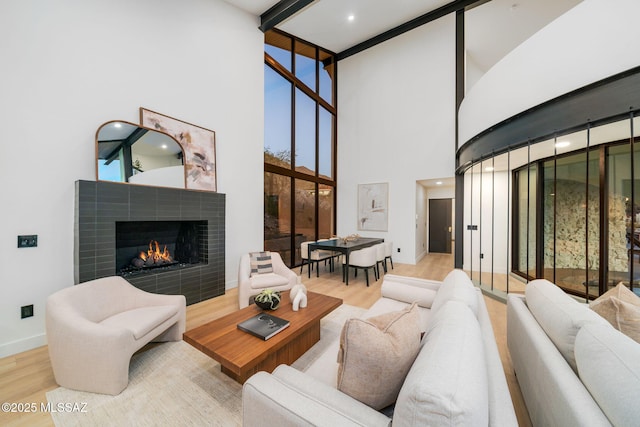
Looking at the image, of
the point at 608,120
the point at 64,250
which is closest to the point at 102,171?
the point at 64,250

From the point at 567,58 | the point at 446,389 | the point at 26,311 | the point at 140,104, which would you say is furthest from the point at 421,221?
the point at 26,311

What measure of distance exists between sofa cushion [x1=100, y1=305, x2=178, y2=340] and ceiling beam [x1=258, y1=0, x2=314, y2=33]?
4.87 meters

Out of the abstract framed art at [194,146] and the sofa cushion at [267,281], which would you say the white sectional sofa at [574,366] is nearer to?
the sofa cushion at [267,281]

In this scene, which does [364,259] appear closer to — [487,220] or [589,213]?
[487,220]

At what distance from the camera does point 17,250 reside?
7.32ft

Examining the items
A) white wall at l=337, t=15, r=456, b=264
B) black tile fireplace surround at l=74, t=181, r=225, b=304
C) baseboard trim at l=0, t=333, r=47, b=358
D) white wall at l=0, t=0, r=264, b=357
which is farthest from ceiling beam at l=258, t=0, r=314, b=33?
baseboard trim at l=0, t=333, r=47, b=358

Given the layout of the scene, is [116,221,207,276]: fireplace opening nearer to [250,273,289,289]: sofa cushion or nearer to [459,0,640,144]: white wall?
[250,273,289,289]: sofa cushion

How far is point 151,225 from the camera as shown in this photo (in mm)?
3420

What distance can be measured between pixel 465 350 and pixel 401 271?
190 inches

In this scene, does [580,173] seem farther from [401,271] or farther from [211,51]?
[211,51]

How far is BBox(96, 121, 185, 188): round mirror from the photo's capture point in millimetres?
2742

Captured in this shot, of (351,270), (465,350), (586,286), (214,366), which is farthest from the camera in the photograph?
(351,270)

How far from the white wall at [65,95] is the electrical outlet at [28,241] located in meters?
0.04

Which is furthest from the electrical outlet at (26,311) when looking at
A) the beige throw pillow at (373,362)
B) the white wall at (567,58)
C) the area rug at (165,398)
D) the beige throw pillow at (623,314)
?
the white wall at (567,58)
